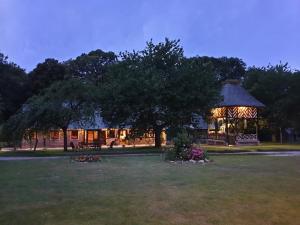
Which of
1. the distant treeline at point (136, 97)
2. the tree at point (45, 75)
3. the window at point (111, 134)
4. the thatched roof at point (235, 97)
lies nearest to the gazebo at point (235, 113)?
the thatched roof at point (235, 97)

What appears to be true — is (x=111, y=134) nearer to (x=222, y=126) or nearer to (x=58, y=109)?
(x=222, y=126)

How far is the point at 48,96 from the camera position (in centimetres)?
3672

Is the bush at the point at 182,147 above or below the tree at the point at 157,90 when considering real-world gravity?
below

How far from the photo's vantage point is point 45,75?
65562mm

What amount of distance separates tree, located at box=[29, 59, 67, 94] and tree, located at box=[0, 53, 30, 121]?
1104mm

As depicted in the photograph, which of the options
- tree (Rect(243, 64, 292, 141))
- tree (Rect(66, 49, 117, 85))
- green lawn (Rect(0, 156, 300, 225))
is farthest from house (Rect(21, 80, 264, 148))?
green lawn (Rect(0, 156, 300, 225))

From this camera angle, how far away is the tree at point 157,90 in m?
36.8

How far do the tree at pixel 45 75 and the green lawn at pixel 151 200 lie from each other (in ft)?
168

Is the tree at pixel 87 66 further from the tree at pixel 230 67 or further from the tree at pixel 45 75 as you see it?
the tree at pixel 230 67

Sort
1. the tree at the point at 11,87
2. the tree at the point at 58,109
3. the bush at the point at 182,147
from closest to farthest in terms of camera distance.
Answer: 1. the bush at the point at 182,147
2. the tree at the point at 58,109
3. the tree at the point at 11,87

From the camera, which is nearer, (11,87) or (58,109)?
A: (58,109)

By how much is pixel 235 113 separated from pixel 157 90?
19.9 meters

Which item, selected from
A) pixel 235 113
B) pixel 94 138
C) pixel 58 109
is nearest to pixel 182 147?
pixel 58 109

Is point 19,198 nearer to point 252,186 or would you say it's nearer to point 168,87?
point 252,186
